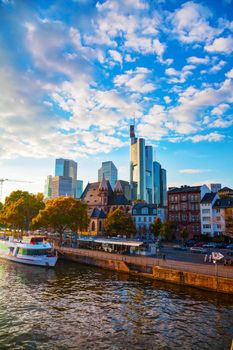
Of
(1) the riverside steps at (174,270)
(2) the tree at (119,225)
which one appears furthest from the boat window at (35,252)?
(2) the tree at (119,225)

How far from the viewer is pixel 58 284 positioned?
39750mm

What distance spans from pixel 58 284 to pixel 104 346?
70.8 ft

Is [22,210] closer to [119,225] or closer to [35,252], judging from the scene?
[119,225]

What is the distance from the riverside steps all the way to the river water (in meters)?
1.53

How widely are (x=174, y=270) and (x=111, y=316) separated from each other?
16.4m

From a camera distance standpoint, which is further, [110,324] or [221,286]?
[221,286]

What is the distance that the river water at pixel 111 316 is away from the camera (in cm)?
2048

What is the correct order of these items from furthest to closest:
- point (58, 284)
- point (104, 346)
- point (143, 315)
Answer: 1. point (58, 284)
2. point (143, 315)
3. point (104, 346)

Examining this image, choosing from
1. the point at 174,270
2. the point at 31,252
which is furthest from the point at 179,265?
the point at 31,252

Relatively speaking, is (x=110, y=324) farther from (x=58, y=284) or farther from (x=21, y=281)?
(x=21, y=281)

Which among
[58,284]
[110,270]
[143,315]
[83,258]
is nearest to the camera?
[143,315]

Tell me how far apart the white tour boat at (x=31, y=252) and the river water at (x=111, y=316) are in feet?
48.1

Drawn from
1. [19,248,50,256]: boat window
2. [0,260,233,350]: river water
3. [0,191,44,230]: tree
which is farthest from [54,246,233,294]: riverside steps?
[0,191,44,230]: tree

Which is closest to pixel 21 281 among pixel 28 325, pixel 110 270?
pixel 110 270
